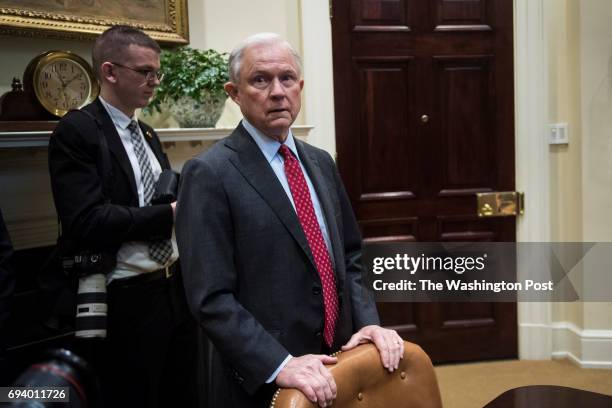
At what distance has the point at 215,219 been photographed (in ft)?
4.68

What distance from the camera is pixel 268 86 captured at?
60.7 inches

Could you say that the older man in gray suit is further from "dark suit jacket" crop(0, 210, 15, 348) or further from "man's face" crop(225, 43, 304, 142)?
"dark suit jacket" crop(0, 210, 15, 348)

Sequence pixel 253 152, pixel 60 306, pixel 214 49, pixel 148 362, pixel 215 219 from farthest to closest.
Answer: pixel 214 49
pixel 148 362
pixel 60 306
pixel 253 152
pixel 215 219

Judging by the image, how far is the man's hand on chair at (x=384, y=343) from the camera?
134 cm

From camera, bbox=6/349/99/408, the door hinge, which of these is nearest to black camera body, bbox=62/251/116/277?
camera, bbox=6/349/99/408

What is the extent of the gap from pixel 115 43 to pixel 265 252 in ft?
3.33

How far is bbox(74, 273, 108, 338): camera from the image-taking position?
183 cm

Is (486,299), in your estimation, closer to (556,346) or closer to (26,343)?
(556,346)

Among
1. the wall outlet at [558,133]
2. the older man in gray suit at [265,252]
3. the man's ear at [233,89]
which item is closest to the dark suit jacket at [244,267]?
the older man in gray suit at [265,252]

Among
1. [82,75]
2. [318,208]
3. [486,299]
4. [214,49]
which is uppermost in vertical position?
[214,49]

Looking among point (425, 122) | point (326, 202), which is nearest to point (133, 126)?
point (326, 202)

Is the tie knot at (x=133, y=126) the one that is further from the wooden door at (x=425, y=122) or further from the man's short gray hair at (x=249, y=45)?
the wooden door at (x=425, y=122)

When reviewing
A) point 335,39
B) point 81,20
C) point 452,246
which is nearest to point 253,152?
point 81,20

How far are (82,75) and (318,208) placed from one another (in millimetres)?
1360
